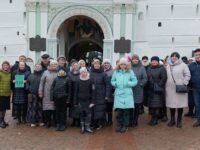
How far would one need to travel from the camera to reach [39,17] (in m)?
23.6

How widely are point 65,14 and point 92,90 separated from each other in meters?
15.3

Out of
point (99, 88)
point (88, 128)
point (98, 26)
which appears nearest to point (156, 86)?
point (99, 88)

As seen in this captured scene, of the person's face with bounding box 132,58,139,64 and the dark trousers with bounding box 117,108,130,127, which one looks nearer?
the dark trousers with bounding box 117,108,130,127

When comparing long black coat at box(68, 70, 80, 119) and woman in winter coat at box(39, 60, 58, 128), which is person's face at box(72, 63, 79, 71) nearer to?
long black coat at box(68, 70, 80, 119)

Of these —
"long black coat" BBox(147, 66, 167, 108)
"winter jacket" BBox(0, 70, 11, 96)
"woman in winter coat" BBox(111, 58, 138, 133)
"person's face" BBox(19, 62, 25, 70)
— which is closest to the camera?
"woman in winter coat" BBox(111, 58, 138, 133)

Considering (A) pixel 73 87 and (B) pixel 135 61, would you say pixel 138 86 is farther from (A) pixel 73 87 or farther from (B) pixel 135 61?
(A) pixel 73 87

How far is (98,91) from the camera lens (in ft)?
30.1

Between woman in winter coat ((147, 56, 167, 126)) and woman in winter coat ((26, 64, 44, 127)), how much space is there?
2393mm

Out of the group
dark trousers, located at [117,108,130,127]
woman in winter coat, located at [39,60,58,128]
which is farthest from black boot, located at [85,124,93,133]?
woman in winter coat, located at [39,60,58,128]

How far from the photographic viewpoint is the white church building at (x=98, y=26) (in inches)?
932

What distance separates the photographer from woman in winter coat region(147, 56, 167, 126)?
9.30 meters

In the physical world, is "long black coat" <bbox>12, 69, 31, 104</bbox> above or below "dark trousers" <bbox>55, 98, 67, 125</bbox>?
above

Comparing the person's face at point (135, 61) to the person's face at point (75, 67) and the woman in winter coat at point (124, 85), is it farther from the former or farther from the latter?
the person's face at point (75, 67)

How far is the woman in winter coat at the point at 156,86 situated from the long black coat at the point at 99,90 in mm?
977
